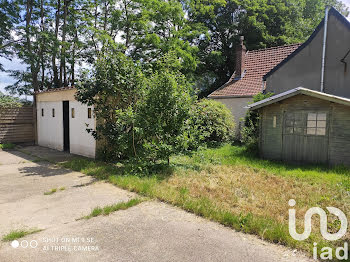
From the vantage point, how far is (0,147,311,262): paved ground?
3186mm

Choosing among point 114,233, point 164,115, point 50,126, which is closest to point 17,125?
point 50,126

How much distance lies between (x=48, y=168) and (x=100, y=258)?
616cm

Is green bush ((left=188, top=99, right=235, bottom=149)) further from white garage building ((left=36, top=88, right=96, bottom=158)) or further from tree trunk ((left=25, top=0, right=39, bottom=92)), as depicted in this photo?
tree trunk ((left=25, top=0, right=39, bottom=92))

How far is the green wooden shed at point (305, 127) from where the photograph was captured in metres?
8.01

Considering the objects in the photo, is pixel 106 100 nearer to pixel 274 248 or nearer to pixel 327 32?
pixel 274 248

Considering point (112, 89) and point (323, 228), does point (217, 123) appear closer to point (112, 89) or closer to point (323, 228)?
point (112, 89)

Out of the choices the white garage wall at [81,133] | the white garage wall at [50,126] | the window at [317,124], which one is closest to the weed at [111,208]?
the white garage wall at [81,133]

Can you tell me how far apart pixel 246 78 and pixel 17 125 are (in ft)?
48.0

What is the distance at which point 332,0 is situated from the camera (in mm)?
29438

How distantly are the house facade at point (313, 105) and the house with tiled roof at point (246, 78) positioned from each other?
2.65 meters

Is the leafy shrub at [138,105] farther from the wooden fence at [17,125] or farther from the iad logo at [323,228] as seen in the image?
the wooden fence at [17,125]

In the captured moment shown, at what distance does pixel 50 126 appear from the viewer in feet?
41.8

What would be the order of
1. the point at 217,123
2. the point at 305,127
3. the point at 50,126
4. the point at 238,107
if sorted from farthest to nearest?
1. the point at 238,107
2. the point at 217,123
3. the point at 50,126
4. the point at 305,127

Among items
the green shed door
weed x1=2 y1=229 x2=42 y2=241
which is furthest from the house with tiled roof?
weed x1=2 y1=229 x2=42 y2=241
